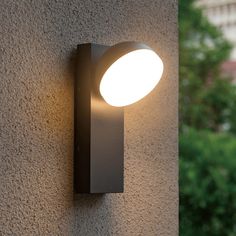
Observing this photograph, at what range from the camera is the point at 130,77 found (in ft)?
5.49

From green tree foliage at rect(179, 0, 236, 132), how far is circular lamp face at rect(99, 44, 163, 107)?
10.4 metres

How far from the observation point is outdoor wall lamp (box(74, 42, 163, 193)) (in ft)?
5.42

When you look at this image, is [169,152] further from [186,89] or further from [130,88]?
[186,89]

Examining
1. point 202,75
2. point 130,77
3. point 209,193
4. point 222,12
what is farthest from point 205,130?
point 130,77

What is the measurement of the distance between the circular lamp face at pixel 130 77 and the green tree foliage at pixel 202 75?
10429 millimetres

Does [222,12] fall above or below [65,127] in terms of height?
above

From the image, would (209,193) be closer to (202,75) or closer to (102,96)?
(202,75)

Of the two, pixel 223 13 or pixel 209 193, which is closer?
pixel 209 193

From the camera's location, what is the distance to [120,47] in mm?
1642

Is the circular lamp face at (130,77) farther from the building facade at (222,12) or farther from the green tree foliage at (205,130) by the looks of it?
the building facade at (222,12)

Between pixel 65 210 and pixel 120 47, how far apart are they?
33 cm

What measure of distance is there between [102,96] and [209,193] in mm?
7718

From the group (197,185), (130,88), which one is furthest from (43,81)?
(197,185)

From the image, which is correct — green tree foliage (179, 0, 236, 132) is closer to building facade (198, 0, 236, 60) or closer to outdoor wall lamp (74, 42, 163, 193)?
building facade (198, 0, 236, 60)
